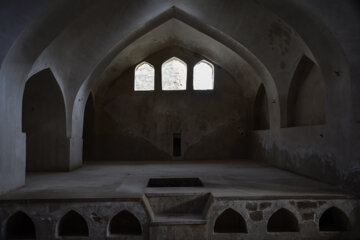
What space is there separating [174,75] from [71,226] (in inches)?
Answer: 323

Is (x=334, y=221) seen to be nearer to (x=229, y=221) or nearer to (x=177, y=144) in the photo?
(x=229, y=221)

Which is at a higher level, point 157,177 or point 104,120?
point 104,120

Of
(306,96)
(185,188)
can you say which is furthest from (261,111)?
(185,188)

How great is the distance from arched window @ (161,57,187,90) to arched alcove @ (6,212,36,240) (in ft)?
26.3

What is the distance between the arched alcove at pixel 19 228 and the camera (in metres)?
4.69

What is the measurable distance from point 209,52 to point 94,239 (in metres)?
8.60

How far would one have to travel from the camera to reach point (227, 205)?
474 centimetres

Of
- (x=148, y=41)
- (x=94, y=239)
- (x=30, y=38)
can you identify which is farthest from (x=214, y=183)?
(x=148, y=41)

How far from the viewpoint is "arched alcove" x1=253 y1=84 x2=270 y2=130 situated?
36.8 ft

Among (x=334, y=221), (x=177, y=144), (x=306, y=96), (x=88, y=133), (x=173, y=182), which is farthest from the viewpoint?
(x=177, y=144)

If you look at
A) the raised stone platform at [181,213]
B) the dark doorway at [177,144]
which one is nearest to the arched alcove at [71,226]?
the raised stone platform at [181,213]

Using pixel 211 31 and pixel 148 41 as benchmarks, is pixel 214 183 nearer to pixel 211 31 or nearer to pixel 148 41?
pixel 211 31

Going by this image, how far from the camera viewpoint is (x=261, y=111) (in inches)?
460

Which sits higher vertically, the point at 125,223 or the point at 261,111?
the point at 261,111
